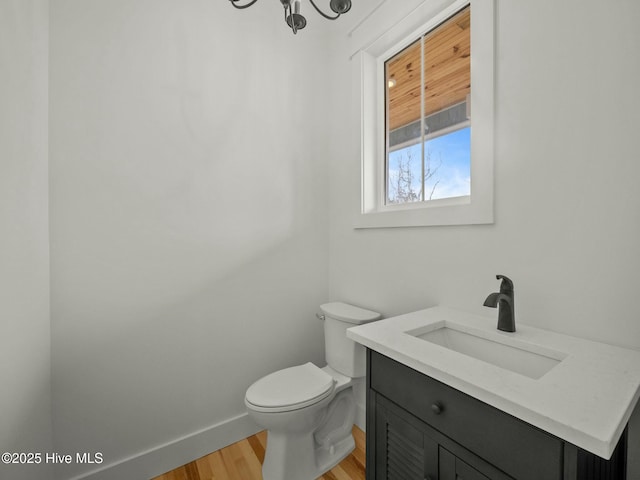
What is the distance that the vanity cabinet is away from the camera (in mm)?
605

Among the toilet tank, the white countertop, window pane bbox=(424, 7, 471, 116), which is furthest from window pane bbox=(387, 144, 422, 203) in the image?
the white countertop

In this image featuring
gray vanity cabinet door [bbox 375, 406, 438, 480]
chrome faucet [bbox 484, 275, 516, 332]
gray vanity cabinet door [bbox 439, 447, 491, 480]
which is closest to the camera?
gray vanity cabinet door [bbox 439, 447, 491, 480]

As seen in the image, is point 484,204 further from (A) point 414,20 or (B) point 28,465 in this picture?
(B) point 28,465

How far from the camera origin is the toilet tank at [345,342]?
5.28 feet

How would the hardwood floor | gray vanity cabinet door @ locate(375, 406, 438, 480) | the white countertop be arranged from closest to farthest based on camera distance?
the white countertop < gray vanity cabinet door @ locate(375, 406, 438, 480) < the hardwood floor

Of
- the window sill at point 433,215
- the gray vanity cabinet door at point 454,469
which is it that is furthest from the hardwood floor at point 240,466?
the window sill at point 433,215

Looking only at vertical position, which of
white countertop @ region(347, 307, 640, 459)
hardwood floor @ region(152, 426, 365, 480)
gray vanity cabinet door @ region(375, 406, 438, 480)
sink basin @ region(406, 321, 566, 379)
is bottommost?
hardwood floor @ region(152, 426, 365, 480)

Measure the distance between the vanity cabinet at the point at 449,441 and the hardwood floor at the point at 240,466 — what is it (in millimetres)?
568

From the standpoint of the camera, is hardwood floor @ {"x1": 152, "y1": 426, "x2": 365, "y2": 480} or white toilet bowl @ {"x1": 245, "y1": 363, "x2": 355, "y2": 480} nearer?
white toilet bowl @ {"x1": 245, "y1": 363, "x2": 355, "y2": 480}

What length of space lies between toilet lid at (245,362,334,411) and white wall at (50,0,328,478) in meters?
0.34

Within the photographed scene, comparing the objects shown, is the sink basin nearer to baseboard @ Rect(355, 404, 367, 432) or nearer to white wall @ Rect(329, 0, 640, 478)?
white wall @ Rect(329, 0, 640, 478)

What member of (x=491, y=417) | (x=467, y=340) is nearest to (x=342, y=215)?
(x=467, y=340)

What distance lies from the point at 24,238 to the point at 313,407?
1311mm

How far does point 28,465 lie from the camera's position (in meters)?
1.01
